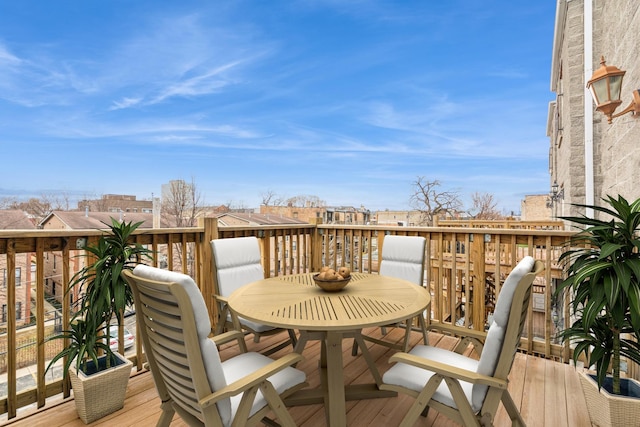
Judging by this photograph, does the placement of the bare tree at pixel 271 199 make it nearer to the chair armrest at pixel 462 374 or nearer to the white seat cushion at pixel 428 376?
the white seat cushion at pixel 428 376

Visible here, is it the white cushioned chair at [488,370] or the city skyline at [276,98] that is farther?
the city skyline at [276,98]

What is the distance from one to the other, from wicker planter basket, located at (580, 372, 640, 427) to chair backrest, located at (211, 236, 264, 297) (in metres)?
2.58

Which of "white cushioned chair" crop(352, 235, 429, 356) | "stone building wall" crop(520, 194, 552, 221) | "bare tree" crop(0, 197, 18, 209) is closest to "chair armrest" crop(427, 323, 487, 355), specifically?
"white cushioned chair" crop(352, 235, 429, 356)

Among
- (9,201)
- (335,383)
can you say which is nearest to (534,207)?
(335,383)

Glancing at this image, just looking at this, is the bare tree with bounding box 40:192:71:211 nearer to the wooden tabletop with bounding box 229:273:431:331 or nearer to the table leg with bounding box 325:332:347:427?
the wooden tabletop with bounding box 229:273:431:331

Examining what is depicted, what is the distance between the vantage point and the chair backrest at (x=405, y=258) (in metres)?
3.10

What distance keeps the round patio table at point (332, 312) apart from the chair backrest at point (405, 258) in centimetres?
66

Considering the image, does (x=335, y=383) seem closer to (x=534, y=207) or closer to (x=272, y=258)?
(x=272, y=258)

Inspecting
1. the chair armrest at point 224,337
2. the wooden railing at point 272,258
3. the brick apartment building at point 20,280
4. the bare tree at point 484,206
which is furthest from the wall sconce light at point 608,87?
the bare tree at point 484,206

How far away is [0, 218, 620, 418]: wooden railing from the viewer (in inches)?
82.0

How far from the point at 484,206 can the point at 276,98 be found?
1241 centimetres

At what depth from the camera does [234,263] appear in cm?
296

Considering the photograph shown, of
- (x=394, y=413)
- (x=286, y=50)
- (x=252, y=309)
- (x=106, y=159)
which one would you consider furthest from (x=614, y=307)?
(x=106, y=159)

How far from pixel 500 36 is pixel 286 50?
28.7ft
